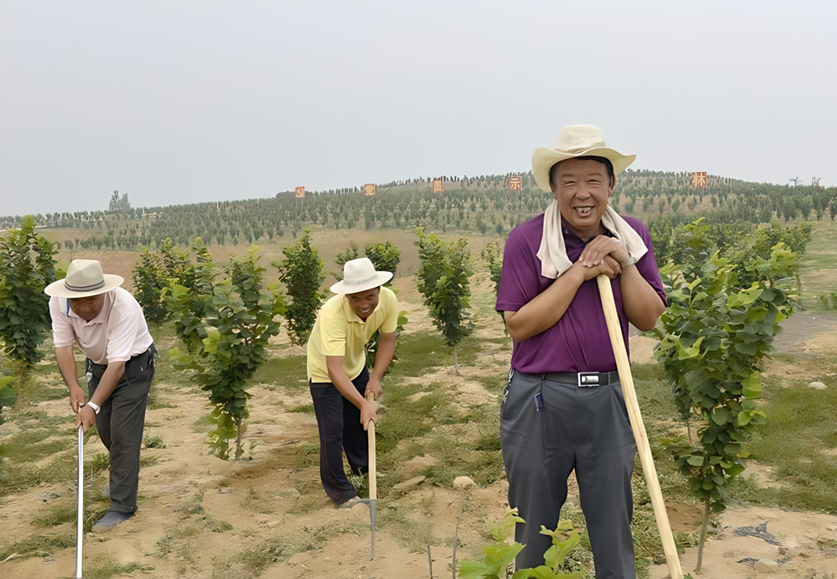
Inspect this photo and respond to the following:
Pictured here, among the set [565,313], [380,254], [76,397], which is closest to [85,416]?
[76,397]

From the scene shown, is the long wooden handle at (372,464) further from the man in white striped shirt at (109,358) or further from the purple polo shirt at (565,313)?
the purple polo shirt at (565,313)

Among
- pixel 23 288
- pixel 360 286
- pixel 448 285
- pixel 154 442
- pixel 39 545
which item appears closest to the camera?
pixel 360 286

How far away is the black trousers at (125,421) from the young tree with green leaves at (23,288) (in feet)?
14.7

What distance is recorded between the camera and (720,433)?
11.4 ft

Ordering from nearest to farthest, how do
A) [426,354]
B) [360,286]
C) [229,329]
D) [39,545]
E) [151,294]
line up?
[360,286] → [39,545] → [229,329] → [426,354] → [151,294]

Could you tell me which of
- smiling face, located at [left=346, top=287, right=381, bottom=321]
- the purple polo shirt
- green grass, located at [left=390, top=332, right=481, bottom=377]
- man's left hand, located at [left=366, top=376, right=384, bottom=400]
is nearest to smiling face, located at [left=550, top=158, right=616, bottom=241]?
the purple polo shirt

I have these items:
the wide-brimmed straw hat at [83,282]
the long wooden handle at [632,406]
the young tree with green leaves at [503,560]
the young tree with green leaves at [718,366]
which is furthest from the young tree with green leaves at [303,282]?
the young tree with green leaves at [503,560]

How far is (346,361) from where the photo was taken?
418 centimetres

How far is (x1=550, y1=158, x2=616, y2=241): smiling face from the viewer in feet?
6.81

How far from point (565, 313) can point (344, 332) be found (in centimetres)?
210

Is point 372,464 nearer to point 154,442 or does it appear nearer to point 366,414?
point 366,414

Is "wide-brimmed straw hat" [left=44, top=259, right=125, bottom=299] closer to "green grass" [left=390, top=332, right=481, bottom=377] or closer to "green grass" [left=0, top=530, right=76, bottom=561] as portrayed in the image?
"green grass" [left=0, top=530, right=76, bottom=561]

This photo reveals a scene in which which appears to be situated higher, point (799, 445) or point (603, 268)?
point (603, 268)

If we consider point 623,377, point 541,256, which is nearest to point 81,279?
point 541,256
